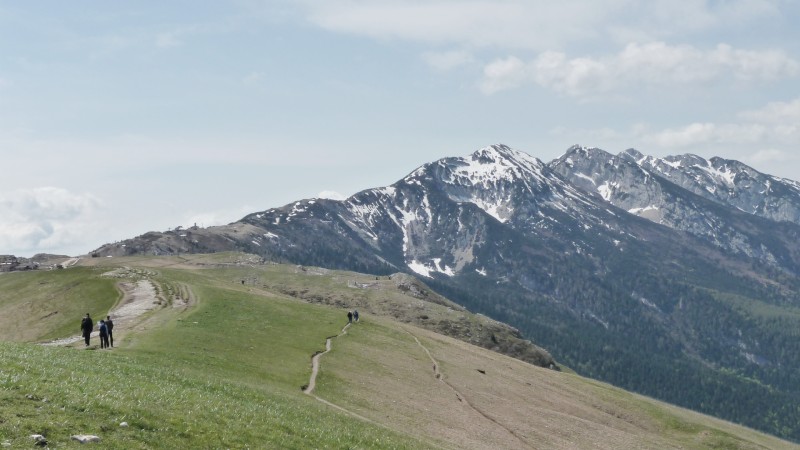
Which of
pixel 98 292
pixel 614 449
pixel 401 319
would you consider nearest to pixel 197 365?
pixel 614 449

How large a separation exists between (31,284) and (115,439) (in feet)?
366

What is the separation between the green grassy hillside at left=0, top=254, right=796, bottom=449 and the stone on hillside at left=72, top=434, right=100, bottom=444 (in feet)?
0.95

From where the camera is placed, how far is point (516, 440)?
57062mm

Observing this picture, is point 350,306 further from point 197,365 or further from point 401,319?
point 197,365

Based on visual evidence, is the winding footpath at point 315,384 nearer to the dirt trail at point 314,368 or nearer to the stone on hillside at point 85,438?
the dirt trail at point 314,368

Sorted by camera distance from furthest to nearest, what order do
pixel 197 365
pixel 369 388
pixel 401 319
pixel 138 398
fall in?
pixel 401 319 → pixel 369 388 → pixel 197 365 → pixel 138 398

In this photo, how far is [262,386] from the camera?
173 ft

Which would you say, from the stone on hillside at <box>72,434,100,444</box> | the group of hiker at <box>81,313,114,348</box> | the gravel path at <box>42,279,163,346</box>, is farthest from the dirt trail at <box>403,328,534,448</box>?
the stone on hillside at <box>72,434,100,444</box>

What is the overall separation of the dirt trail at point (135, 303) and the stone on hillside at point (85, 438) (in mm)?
42896

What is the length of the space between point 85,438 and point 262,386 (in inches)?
1132

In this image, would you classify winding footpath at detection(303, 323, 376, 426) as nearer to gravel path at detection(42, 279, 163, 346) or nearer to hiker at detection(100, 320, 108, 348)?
hiker at detection(100, 320, 108, 348)

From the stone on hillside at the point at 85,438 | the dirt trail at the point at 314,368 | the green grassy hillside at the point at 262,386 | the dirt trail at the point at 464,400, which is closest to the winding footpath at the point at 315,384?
the dirt trail at the point at 314,368

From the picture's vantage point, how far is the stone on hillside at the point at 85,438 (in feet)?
79.7

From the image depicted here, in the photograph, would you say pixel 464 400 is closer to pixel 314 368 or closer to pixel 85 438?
pixel 314 368
